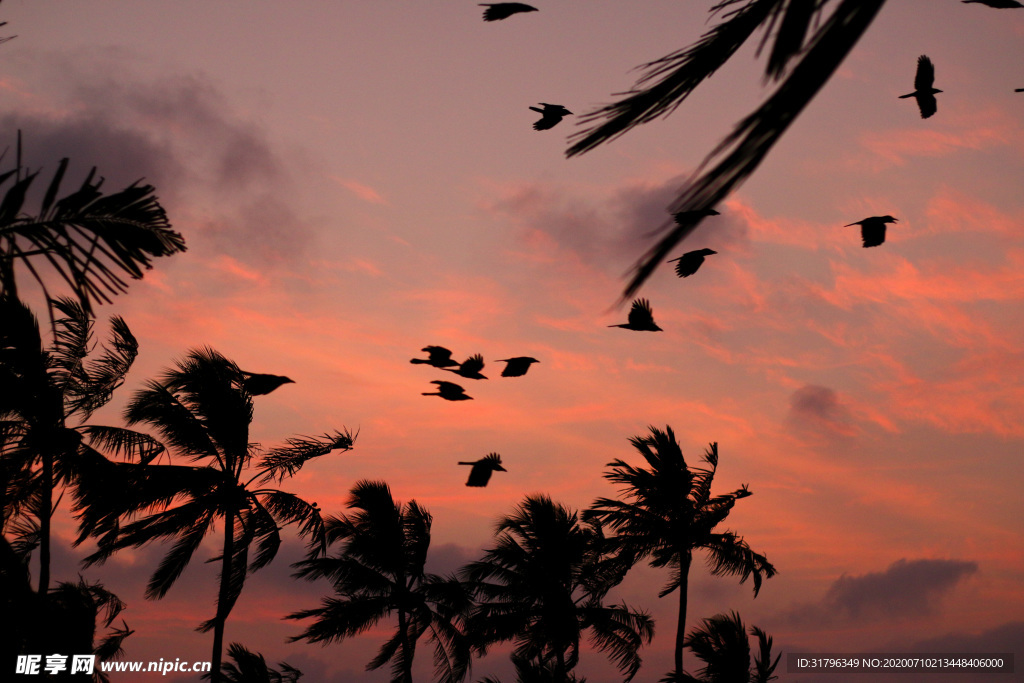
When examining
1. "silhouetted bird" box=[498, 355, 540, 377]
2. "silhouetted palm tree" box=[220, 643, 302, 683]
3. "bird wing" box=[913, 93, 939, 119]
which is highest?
"bird wing" box=[913, 93, 939, 119]

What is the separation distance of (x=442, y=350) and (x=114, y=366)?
42.0ft

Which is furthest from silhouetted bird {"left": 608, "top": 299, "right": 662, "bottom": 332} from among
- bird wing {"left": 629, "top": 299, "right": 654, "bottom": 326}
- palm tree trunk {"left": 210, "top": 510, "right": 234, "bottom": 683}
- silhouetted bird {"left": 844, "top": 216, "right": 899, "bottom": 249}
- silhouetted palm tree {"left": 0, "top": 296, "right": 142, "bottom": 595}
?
palm tree trunk {"left": 210, "top": 510, "right": 234, "bottom": 683}

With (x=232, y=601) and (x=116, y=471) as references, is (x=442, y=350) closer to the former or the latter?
(x=116, y=471)

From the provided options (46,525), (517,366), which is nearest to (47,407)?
(46,525)

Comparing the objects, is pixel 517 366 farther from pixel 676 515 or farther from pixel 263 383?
pixel 676 515

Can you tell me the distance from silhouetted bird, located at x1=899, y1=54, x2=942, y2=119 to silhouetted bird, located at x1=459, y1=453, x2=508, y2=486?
17.5 ft

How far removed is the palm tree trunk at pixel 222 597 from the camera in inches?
664

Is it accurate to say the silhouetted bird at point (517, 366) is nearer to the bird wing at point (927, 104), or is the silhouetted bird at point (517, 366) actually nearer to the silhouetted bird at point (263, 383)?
the silhouetted bird at point (263, 383)

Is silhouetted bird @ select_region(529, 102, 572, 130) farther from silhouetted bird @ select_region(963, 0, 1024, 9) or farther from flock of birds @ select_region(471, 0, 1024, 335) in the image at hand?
silhouetted bird @ select_region(963, 0, 1024, 9)

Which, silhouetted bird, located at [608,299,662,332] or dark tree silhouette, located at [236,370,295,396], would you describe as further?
dark tree silhouette, located at [236,370,295,396]

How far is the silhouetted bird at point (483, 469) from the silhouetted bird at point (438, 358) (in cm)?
351

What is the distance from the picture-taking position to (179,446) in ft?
57.2

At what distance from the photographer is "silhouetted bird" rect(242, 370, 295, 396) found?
24.8 ft

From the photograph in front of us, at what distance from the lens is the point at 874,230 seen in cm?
642
